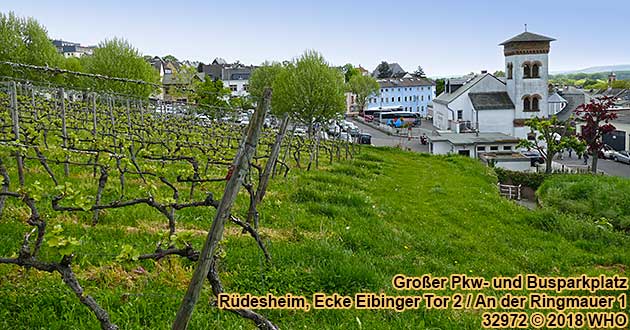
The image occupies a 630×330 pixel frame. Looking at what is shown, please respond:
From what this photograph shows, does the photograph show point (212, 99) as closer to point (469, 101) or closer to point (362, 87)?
point (469, 101)

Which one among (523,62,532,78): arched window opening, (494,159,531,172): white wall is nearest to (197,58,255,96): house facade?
(523,62,532,78): arched window opening

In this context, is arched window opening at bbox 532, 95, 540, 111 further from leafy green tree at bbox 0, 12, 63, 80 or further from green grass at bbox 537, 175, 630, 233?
leafy green tree at bbox 0, 12, 63, 80

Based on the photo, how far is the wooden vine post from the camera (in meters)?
3.45

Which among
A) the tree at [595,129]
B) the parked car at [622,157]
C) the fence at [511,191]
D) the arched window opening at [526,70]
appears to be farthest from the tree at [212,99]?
the parked car at [622,157]

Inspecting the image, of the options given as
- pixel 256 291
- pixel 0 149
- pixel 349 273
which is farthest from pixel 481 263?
pixel 0 149

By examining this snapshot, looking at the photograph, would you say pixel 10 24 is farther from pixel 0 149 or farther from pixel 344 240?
pixel 344 240

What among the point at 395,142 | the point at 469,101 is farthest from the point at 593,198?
the point at 395,142

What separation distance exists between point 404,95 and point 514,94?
4767 centimetres

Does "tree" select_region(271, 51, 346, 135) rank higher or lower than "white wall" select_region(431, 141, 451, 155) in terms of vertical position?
higher

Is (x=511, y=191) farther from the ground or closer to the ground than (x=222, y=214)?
closer to the ground

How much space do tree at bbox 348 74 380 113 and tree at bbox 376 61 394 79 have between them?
30.6m

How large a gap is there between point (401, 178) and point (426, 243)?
1411 cm

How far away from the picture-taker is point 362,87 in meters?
87.8

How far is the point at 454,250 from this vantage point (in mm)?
10836
